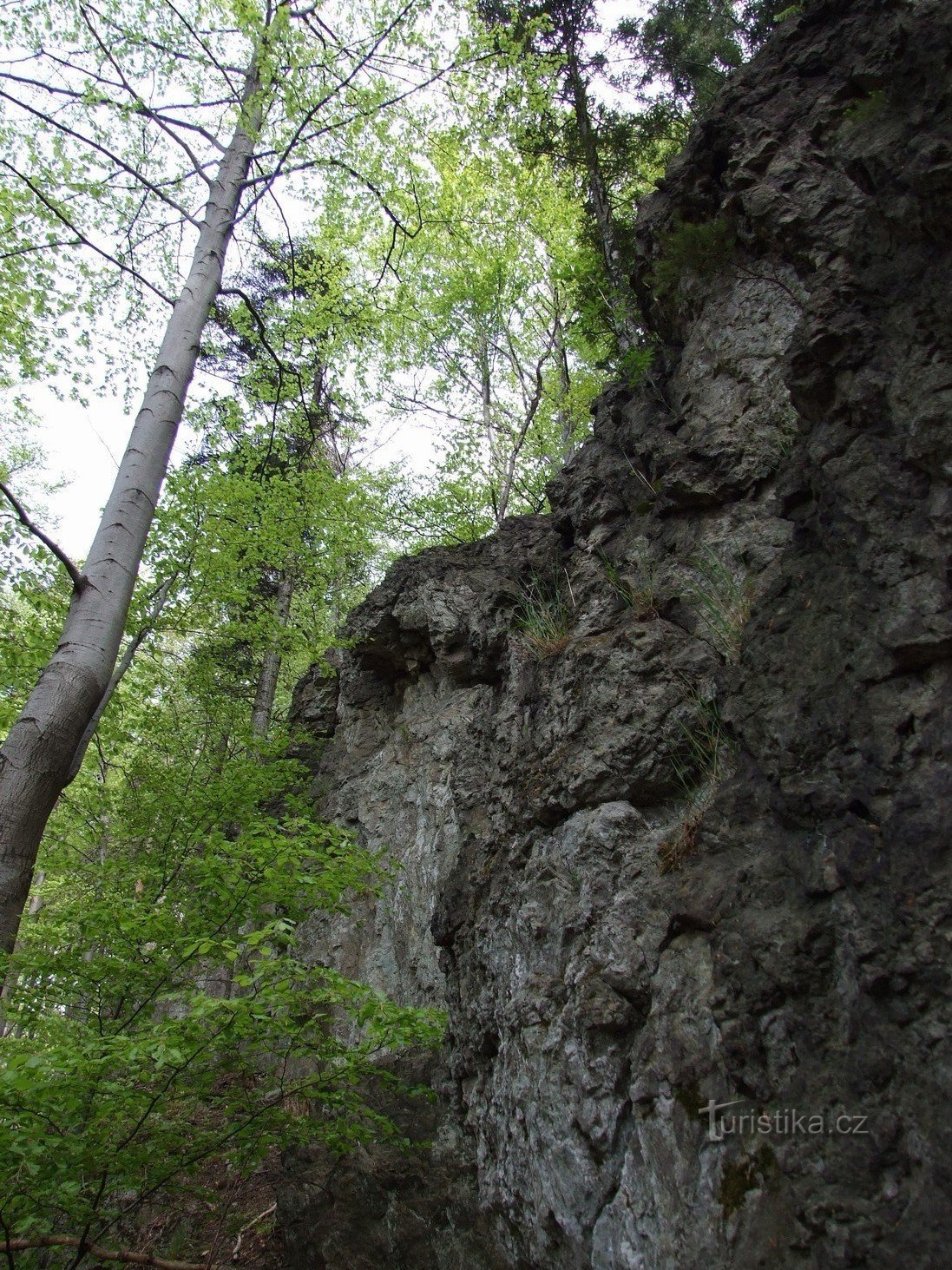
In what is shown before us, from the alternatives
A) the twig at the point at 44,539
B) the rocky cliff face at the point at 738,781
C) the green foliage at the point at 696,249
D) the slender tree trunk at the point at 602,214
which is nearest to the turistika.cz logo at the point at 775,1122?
the rocky cliff face at the point at 738,781

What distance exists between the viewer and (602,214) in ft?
30.8

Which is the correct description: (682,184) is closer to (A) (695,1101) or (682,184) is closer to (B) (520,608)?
(B) (520,608)

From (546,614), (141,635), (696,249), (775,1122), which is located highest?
(696,249)

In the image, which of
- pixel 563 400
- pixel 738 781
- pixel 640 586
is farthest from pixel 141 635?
pixel 563 400

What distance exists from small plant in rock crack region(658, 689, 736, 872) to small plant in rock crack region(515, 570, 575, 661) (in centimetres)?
159

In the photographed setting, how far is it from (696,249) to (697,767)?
4.21 m

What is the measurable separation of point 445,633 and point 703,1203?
6054 millimetres

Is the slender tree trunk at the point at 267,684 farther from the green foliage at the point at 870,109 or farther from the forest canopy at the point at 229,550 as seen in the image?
the green foliage at the point at 870,109

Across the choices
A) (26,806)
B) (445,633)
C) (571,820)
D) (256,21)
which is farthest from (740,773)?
(256,21)

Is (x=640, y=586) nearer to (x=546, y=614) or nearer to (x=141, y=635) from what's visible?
(x=546, y=614)

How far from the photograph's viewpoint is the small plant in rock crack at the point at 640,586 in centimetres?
512

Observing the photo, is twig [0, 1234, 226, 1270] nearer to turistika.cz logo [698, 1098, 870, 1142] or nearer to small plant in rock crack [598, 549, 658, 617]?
turistika.cz logo [698, 1098, 870, 1142]

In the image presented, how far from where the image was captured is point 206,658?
891cm

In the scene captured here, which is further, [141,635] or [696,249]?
[141,635]
